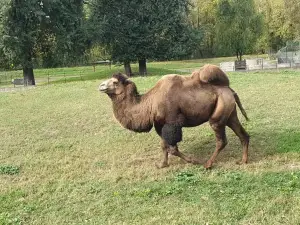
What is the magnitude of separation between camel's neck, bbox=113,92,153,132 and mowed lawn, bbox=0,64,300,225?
770 mm

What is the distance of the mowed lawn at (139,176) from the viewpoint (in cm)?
558

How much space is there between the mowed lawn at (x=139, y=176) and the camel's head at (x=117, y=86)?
1384mm

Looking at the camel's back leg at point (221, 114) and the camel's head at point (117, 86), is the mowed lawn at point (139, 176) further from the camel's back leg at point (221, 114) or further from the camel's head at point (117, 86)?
the camel's head at point (117, 86)

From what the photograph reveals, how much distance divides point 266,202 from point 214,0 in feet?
176

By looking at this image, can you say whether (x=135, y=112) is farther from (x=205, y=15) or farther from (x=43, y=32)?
(x=205, y=15)

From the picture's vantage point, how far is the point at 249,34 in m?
45.6

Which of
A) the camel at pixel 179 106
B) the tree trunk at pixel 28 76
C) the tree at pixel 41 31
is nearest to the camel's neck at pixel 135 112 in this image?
the camel at pixel 179 106

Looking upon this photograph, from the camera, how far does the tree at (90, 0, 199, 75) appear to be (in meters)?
34.2

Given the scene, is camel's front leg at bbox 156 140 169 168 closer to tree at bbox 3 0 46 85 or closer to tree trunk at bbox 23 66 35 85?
tree at bbox 3 0 46 85

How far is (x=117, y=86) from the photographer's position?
767cm

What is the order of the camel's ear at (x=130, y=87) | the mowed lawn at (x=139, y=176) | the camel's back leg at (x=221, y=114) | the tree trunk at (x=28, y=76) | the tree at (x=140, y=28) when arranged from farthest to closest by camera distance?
1. the tree at (x=140, y=28)
2. the tree trunk at (x=28, y=76)
3. the camel's ear at (x=130, y=87)
4. the camel's back leg at (x=221, y=114)
5. the mowed lawn at (x=139, y=176)

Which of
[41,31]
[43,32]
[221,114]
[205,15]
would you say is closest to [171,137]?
[221,114]

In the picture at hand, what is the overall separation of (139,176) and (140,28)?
1114 inches

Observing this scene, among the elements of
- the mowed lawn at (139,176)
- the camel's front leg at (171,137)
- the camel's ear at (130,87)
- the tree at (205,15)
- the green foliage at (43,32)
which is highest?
the tree at (205,15)
